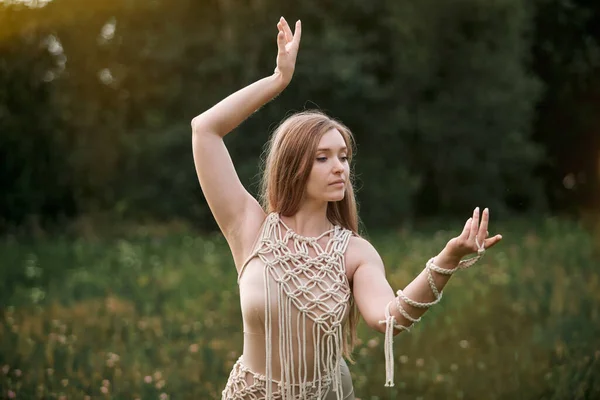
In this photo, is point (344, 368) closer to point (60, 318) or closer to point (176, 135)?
point (60, 318)

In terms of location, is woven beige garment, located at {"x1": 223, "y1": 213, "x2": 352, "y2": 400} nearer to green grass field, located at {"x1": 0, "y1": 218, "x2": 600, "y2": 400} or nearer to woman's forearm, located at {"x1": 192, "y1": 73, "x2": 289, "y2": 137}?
woman's forearm, located at {"x1": 192, "y1": 73, "x2": 289, "y2": 137}

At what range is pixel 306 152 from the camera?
333 cm

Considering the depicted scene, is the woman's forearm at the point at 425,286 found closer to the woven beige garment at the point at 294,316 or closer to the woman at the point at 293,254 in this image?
the woman at the point at 293,254

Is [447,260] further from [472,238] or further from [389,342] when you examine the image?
[389,342]

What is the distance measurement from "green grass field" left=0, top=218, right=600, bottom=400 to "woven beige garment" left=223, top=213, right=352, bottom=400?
2.61 meters

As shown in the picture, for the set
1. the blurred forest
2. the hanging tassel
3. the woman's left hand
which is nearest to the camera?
the woman's left hand

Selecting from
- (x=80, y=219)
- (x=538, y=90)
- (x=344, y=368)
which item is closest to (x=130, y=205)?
(x=80, y=219)

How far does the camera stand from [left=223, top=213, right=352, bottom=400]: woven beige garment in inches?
126

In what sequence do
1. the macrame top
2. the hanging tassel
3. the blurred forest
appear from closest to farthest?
1. the hanging tassel
2. the macrame top
3. the blurred forest

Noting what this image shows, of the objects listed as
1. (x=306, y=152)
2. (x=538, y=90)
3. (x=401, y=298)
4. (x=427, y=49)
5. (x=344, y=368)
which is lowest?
(x=344, y=368)

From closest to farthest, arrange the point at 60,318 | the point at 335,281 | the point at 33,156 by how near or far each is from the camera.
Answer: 1. the point at 335,281
2. the point at 60,318
3. the point at 33,156

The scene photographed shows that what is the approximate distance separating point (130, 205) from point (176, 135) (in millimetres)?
1744

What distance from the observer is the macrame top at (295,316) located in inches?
126

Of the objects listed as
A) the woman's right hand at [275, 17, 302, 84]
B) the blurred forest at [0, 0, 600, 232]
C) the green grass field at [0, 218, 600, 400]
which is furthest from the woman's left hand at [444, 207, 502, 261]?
the blurred forest at [0, 0, 600, 232]
